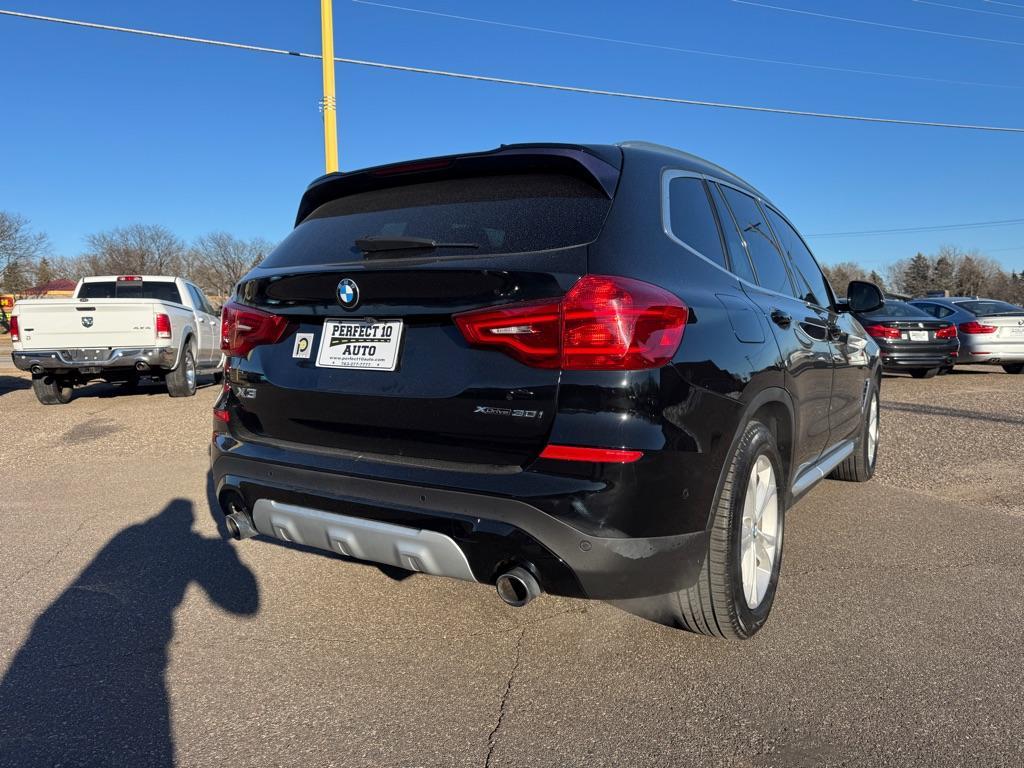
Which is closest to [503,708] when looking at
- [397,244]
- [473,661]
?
[473,661]

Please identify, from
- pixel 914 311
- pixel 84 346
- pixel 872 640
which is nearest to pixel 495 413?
pixel 872 640

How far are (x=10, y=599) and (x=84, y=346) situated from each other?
7.25 meters

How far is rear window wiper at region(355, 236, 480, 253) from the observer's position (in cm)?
254

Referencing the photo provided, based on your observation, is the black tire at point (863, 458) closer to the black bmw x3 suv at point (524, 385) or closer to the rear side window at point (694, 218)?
the black bmw x3 suv at point (524, 385)

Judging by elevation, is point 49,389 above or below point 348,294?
below

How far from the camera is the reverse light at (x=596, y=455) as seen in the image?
218 centimetres

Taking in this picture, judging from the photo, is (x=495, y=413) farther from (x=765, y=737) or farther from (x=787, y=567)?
(x=787, y=567)

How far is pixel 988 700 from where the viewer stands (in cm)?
251

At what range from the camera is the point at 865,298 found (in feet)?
15.7

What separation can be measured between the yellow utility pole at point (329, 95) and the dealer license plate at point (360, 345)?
10.8 metres

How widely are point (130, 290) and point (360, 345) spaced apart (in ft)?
38.4

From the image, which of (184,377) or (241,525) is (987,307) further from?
(241,525)

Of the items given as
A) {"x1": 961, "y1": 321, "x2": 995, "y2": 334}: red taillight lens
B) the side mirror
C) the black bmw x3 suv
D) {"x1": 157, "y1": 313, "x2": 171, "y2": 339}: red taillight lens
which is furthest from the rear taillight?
{"x1": 961, "y1": 321, "x2": 995, "y2": 334}: red taillight lens

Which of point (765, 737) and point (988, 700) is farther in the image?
point (988, 700)
